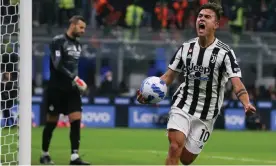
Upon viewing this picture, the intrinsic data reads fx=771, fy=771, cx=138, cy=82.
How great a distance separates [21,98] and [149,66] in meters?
13.6

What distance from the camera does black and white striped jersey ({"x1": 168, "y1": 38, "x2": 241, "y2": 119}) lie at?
7574 millimetres

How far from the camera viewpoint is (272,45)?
21156mm

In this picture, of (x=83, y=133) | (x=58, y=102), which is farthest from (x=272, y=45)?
(x=58, y=102)

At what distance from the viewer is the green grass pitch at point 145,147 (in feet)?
36.6

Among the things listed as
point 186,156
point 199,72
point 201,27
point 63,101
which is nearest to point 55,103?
point 63,101

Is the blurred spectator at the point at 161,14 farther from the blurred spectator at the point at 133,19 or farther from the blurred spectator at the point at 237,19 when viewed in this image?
the blurred spectator at the point at 237,19

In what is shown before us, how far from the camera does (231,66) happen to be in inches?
296

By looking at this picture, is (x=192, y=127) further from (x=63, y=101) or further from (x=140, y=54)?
(x=140, y=54)

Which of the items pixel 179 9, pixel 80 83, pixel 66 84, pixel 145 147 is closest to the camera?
pixel 80 83

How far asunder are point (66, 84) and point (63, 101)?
0.24 metres

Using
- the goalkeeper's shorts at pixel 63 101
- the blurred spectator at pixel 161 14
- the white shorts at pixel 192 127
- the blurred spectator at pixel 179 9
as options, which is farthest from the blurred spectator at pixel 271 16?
the white shorts at pixel 192 127

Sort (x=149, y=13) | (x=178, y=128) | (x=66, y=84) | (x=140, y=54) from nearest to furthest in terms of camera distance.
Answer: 1. (x=178, y=128)
2. (x=66, y=84)
3. (x=149, y=13)
4. (x=140, y=54)

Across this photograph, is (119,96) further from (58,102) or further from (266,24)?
(58,102)

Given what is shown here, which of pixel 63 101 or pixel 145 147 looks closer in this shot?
pixel 63 101
